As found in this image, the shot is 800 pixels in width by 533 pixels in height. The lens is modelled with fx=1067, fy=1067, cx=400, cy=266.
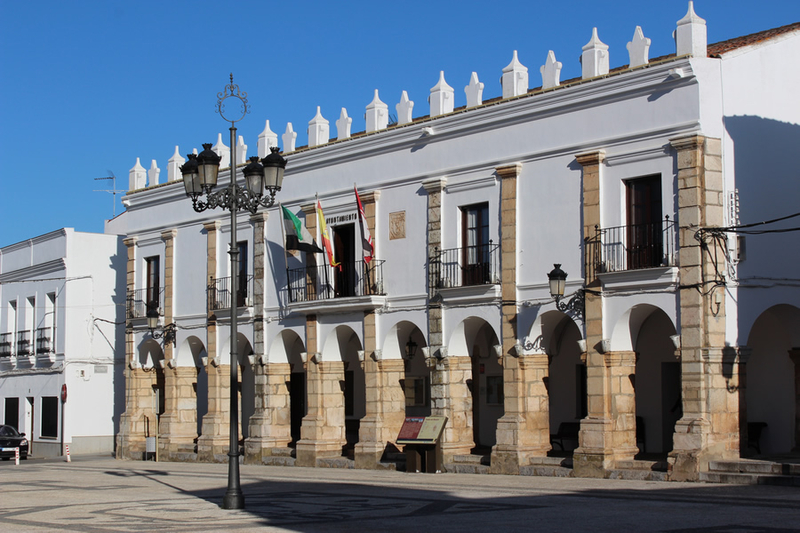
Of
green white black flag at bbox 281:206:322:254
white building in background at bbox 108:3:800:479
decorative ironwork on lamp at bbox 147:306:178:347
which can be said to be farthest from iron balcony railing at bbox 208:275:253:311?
green white black flag at bbox 281:206:322:254

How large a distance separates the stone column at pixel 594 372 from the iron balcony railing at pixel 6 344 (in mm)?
25287

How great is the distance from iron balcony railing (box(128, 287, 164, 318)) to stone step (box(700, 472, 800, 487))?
706 inches

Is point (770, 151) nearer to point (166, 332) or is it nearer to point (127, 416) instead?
point (166, 332)

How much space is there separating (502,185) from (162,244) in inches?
501

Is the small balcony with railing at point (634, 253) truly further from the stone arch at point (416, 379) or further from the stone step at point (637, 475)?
the stone arch at point (416, 379)

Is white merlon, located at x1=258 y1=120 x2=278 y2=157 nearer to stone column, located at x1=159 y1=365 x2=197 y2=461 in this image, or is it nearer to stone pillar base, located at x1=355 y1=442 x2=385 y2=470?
stone column, located at x1=159 y1=365 x2=197 y2=461

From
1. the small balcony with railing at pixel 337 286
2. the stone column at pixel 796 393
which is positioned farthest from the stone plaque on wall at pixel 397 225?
the stone column at pixel 796 393

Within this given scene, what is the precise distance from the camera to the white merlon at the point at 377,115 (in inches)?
954

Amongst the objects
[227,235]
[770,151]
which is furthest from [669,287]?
[227,235]

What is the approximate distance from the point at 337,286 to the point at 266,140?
4520 millimetres

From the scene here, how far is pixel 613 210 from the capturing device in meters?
19.4

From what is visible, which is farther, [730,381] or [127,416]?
[127,416]

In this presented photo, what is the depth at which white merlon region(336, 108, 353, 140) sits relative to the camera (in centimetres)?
2497

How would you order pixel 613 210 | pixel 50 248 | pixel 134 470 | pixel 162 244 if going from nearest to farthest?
pixel 613 210
pixel 134 470
pixel 162 244
pixel 50 248
